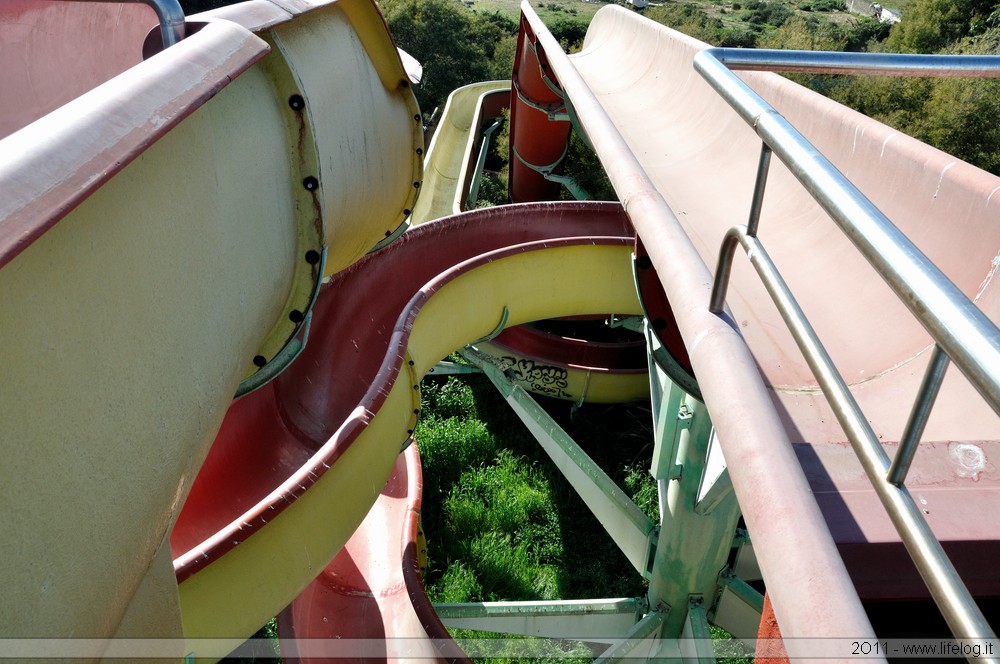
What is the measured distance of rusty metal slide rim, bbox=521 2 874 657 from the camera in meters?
0.96

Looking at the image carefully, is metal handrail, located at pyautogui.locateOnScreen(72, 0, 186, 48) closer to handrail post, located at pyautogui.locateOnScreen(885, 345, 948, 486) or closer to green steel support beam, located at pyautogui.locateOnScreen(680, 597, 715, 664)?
handrail post, located at pyautogui.locateOnScreen(885, 345, 948, 486)

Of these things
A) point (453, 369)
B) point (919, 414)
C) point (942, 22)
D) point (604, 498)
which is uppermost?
point (942, 22)

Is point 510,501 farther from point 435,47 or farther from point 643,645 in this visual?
point 435,47

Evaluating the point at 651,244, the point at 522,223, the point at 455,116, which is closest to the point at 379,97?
the point at 651,244

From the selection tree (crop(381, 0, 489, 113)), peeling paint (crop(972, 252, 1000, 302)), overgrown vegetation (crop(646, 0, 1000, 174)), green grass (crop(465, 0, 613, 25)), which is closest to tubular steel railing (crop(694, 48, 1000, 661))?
peeling paint (crop(972, 252, 1000, 302))

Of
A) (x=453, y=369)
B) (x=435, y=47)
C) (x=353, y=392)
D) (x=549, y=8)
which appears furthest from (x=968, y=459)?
(x=549, y=8)

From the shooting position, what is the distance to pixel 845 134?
294cm

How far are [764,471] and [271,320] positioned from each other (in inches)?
54.0

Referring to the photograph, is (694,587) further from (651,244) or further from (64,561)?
(64,561)

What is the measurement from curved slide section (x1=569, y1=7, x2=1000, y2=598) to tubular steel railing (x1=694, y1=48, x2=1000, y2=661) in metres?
0.28

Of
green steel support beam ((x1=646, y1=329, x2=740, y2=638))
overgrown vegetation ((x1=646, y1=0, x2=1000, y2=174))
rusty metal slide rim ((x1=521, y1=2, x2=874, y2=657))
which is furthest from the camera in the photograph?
overgrown vegetation ((x1=646, y1=0, x2=1000, y2=174))

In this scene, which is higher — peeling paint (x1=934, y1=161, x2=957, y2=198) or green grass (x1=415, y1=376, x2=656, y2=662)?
peeling paint (x1=934, y1=161, x2=957, y2=198)

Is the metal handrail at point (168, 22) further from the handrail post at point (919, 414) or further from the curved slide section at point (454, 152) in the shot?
the curved slide section at point (454, 152)

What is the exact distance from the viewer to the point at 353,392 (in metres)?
4.39
